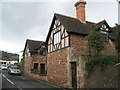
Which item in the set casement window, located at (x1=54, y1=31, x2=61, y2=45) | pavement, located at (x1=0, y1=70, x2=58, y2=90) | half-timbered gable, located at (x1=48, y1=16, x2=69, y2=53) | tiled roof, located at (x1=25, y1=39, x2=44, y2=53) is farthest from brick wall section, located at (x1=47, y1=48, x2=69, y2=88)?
→ tiled roof, located at (x1=25, y1=39, x2=44, y2=53)

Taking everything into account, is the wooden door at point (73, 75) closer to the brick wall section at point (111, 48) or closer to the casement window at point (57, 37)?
the casement window at point (57, 37)

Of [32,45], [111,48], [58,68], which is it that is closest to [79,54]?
[58,68]

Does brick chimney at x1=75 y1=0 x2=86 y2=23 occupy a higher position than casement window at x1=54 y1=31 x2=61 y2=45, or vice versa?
brick chimney at x1=75 y1=0 x2=86 y2=23

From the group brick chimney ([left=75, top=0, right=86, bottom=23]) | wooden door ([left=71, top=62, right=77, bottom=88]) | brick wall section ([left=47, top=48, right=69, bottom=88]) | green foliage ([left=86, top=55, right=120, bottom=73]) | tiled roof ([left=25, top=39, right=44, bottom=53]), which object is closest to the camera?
green foliage ([left=86, top=55, right=120, bottom=73])

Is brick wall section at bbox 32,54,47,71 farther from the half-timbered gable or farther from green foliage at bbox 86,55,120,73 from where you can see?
green foliage at bbox 86,55,120,73

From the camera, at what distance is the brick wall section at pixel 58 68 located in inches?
527

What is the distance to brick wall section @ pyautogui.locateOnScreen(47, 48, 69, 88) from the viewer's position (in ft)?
43.9

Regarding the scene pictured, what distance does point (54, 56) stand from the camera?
632 inches

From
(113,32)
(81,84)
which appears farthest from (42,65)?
(81,84)

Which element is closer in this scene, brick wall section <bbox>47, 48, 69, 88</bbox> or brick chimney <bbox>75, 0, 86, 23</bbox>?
brick wall section <bbox>47, 48, 69, 88</bbox>

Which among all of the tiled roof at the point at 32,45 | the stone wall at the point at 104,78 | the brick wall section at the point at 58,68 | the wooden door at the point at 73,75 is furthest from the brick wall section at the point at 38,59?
the stone wall at the point at 104,78

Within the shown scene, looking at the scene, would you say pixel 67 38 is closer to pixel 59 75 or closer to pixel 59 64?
pixel 59 64

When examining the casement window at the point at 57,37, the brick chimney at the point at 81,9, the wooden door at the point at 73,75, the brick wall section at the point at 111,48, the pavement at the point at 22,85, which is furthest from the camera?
the brick chimney at the point at 81,9

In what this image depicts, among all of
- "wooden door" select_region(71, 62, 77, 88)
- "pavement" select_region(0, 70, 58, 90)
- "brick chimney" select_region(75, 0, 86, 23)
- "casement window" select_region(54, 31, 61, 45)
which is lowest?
"pavement" select_region(0, 70, 58, 90)
